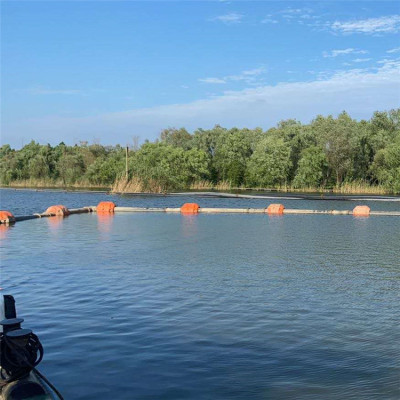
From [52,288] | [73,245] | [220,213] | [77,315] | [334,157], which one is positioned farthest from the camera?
[334,157]

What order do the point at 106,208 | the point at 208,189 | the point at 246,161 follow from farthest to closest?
the point at 246,161 → the point at 208,189 → the point at 106,208

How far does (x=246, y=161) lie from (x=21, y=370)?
196 feet

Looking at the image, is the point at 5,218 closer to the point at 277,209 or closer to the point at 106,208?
the point at 106,208

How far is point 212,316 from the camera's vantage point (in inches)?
278

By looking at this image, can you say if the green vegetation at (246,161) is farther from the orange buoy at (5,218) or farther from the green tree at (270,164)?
the orange buoy at (5,218)

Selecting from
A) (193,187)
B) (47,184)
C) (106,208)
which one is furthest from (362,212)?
(47,184)

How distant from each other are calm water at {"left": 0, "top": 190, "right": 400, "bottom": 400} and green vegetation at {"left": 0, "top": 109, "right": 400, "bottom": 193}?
33917 mm

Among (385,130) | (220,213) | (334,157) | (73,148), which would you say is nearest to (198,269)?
(220,213)

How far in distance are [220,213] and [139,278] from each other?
16.2 m

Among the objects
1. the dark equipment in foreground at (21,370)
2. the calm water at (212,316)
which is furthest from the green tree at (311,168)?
the dark equipment in foreground at (21,370)

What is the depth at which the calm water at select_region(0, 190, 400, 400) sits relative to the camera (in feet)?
16.3

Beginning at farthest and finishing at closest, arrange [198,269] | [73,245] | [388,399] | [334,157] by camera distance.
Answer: [334,157], [73,245], [198,269], [388,399]

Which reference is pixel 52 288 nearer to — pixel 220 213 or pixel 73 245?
pixel 73 245

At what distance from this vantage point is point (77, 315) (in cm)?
702
